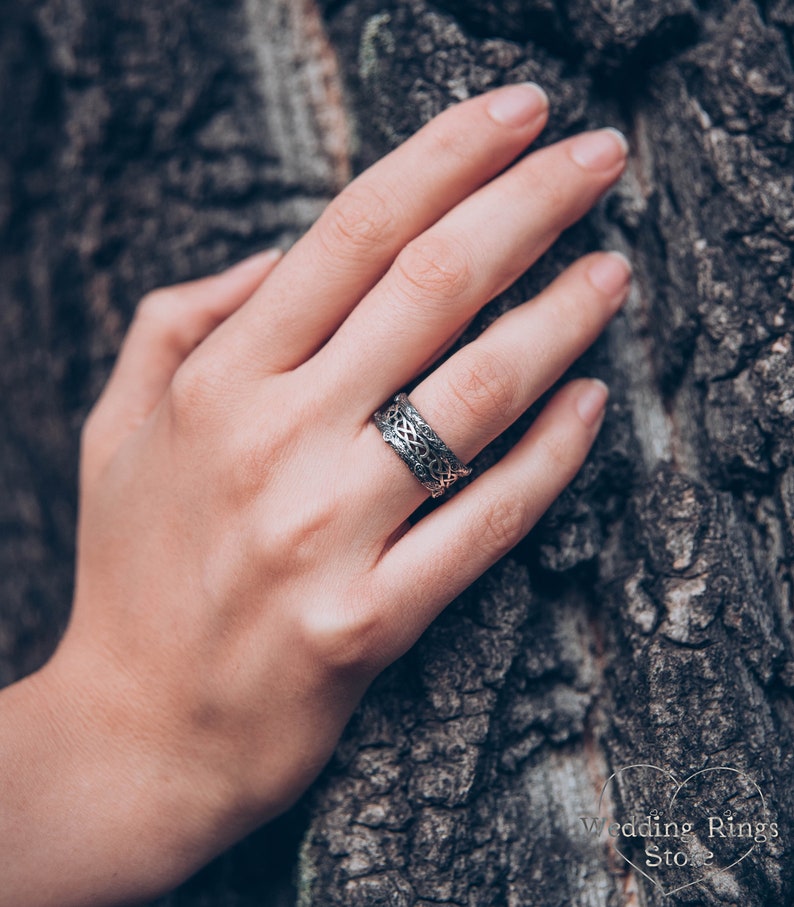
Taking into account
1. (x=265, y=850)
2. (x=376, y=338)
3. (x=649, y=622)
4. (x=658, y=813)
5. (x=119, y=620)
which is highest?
(x=376, y=338)

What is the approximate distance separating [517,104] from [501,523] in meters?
0.75

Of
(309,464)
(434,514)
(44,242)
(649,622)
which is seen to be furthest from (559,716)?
(44,242)

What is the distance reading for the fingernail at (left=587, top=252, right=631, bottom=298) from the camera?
4.66 ft

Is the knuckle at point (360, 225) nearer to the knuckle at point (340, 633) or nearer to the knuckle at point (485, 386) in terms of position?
the knuckle at point (485, 386)

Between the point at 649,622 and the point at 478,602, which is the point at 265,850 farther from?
the point at 649,622

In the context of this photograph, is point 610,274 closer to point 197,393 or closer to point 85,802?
point 197,393

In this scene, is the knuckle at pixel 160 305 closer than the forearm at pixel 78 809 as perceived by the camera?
No

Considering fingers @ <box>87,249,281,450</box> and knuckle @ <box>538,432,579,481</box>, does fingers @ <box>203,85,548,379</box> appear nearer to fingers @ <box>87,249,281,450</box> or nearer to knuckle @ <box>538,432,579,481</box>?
fingers @ <box>87,249,281,450</box>

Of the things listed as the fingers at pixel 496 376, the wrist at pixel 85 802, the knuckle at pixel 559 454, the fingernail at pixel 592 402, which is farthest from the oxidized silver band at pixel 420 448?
the wrist at pixel 85 802

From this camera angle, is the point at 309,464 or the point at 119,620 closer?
the point at 309,464

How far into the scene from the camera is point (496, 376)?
1.28m

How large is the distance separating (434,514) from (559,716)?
494 millimetres

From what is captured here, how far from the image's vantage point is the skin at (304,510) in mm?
1271

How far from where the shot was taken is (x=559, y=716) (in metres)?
1.46
